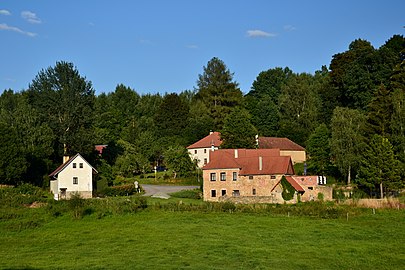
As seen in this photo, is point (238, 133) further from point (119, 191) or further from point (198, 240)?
point (198, 240)

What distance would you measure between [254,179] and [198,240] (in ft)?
74.4

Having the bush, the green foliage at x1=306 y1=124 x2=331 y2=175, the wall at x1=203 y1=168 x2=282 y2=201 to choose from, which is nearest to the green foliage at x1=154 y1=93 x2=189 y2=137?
the green foliage at x1=306 y1=124 x2=331 y2=175

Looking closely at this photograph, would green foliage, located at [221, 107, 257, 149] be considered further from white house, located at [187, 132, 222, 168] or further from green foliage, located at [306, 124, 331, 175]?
white house, located at [187, 132, 222, 168]

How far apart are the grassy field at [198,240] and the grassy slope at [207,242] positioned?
1.8 inches

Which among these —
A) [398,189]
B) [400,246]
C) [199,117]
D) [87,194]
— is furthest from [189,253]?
[199,117]

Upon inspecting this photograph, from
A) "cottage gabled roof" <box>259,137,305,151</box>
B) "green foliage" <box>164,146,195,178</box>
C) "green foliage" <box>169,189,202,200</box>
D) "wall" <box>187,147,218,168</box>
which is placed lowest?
"green foliage" <box>169,189,202,200</box>

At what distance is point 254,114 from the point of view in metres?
96.1

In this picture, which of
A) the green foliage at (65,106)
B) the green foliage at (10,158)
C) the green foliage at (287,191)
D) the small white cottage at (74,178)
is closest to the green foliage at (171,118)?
the green foliage at (65,106)

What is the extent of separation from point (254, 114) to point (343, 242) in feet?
Answer: 220

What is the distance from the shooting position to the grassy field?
2470 centimetres

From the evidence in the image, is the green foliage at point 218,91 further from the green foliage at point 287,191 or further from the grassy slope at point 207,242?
the grassy slope at point 207,242

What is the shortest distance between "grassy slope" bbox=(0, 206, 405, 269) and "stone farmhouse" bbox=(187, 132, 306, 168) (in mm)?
38040

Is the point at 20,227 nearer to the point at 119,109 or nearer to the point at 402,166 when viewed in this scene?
the point at 402,166

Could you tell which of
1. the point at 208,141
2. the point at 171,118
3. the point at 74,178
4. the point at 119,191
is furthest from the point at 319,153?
the point at 171,118
